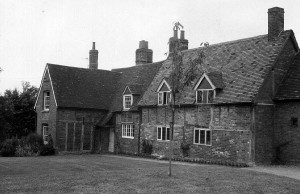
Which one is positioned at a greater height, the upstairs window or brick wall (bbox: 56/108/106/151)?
the upstairs window

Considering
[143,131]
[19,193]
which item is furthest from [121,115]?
[19,193]

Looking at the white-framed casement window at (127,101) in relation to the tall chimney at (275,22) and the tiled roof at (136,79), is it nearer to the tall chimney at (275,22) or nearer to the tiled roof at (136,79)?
the tiled roof at (136,79)

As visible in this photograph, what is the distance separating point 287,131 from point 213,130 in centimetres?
485

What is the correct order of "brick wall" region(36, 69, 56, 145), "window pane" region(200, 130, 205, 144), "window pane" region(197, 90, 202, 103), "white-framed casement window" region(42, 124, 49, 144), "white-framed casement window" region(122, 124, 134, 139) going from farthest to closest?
"white-framed casement window" region(42, 124, 49, 144)
"brick wall" region(36, 69, 56, 145)
"white-framed casement window" region(122, 124, 134, 139)
"window pane" region(197, 90, 202, 103)
"window pane" region(200, 130, 205, 144)

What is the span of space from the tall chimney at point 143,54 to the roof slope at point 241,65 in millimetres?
10155

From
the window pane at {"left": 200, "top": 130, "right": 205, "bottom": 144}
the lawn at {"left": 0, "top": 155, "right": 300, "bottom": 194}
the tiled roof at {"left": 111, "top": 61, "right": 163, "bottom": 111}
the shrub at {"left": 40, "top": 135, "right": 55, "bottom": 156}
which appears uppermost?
the tiled roof at {"left": 111, "top": 61, "right": 163, "bottom": 111}

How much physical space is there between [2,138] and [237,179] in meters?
26.1

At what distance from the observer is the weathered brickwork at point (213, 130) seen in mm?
25547

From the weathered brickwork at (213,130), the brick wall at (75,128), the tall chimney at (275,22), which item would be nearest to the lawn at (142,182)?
the weathered brickwork at (213,130)

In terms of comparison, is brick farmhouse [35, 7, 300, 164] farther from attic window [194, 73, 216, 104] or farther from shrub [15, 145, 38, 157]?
shrub [15, 145, 38, 157]

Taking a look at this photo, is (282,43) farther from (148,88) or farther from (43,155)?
(43,155)

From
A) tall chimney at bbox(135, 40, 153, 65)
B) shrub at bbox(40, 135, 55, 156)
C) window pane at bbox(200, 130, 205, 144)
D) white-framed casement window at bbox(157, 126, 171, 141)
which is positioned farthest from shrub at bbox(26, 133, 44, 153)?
window pane at bbox(200, 130, 205, 144)

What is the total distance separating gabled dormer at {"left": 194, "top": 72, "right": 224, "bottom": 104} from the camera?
27.9 metres

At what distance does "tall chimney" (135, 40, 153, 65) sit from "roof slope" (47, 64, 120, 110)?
12.0 feet
